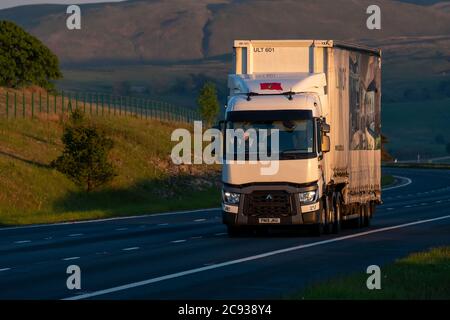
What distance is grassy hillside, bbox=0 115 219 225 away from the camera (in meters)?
51.9

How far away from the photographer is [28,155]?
208 feet

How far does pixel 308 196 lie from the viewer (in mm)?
32469

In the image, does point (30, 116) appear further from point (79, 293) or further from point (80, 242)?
point (79, 293)

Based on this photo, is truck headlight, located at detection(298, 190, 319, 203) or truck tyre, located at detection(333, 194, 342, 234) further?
truck tyre, located at detection(333, 194, 342, 234)

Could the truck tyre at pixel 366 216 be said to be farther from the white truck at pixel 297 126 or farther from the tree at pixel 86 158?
the tree at pixel 86 158

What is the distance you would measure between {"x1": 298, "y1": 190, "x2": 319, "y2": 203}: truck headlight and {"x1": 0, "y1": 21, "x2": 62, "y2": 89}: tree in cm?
5309

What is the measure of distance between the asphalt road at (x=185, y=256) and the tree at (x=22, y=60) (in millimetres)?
41768

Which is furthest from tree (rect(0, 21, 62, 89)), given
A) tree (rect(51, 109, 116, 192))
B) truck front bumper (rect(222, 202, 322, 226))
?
truck front bumper (rect(222, 202, 322, 226))

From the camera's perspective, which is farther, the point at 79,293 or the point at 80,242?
the point at 80,242

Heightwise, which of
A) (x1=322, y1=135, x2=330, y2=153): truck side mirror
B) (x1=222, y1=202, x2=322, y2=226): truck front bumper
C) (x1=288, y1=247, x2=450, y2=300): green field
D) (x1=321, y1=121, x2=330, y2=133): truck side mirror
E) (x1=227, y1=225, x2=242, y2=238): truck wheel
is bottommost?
(x1=227, y1=225, x2=242, y2=238): truck wheel

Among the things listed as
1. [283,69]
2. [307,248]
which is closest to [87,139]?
[283,69]

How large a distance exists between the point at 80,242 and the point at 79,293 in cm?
1284

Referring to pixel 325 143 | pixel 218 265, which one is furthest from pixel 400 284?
pixel 325 143

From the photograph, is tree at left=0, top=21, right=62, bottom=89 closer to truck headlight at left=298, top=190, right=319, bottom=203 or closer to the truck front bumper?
the truck front bumper
